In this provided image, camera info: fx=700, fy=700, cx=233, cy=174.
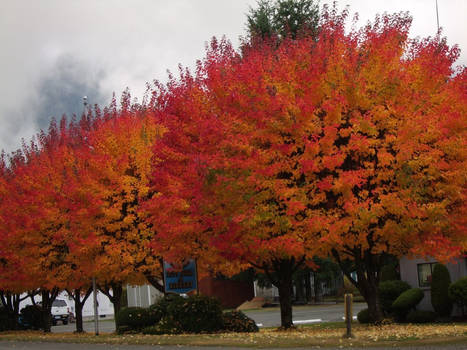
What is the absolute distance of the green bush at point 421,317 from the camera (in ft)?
98.4

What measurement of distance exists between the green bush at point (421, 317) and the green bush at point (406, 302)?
1.38 ft

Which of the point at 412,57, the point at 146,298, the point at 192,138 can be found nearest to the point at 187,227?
the point at 192,138

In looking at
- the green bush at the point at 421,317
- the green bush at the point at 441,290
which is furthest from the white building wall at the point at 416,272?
the green bush at the point at 421,317

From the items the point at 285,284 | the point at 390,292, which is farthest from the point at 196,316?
the point at 390,292

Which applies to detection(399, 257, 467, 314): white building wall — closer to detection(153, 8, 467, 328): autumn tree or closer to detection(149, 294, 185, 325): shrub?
detection(153, 8, 467, 328): autumn tree

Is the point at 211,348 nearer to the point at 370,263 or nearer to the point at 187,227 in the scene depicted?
the point at 187,227

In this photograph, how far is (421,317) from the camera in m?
30.1

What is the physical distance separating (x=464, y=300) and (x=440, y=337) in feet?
40.1

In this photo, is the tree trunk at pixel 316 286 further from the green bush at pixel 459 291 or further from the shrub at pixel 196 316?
the shrub at pixel 196 316

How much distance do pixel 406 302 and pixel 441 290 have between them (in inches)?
64.8

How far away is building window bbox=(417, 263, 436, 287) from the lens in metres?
32.6

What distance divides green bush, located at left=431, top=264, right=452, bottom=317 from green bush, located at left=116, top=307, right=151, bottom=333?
1237cm

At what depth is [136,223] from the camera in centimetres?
2817

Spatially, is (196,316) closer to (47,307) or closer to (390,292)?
(390,292)
